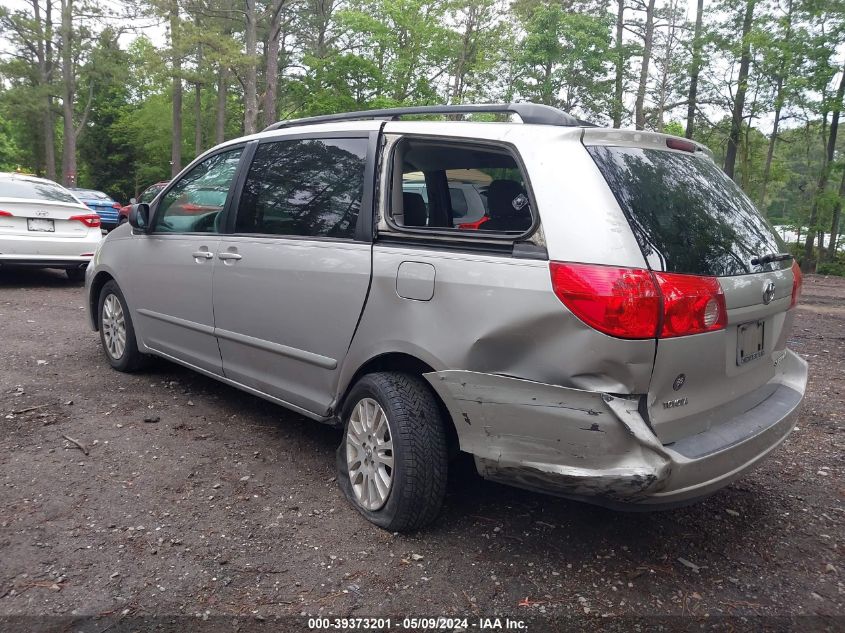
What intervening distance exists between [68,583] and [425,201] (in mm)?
2371

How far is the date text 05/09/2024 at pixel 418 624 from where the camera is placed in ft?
7.66

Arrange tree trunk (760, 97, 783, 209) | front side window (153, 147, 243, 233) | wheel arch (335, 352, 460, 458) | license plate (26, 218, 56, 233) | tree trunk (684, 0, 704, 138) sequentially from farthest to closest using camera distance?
tree trunk (684, 0, 704, 138), tree trunk (760, 97, 783, 209), license plate (26, 218, 56, 233), front side window (153, 147, 243, 233), wheel arch (335, 352, 460, 458)

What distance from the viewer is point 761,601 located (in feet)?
8.30

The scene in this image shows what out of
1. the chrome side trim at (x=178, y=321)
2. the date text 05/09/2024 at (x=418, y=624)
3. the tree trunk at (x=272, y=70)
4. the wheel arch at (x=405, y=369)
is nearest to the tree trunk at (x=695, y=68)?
the tree trunk at (x=272, y=70)

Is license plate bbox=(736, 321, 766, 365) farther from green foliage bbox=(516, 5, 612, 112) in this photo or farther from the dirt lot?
green foliage bbox=(516, 5, 612, 112)

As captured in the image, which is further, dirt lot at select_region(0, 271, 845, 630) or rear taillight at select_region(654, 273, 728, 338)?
dirt lot at select_region(0, 271, 845, 630)

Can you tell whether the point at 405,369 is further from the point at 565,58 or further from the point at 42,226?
the point at 565,58

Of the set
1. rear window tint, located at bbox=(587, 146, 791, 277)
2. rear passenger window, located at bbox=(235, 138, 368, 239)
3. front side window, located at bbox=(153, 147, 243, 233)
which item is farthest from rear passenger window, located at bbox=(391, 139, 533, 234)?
front side window, located at bbox=(153, 147, 243, 233)

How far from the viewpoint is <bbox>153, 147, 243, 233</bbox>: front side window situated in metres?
4.11

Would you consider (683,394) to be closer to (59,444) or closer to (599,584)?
(599,584)

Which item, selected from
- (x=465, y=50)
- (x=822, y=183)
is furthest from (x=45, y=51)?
(x=822, y=183)

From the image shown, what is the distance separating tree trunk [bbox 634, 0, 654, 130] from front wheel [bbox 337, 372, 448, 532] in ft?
88.0

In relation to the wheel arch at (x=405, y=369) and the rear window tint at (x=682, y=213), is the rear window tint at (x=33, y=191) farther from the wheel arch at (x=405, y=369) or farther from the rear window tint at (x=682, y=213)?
A: the rear window tint at (x=682, y=213)

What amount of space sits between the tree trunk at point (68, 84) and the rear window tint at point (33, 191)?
23.1 m
